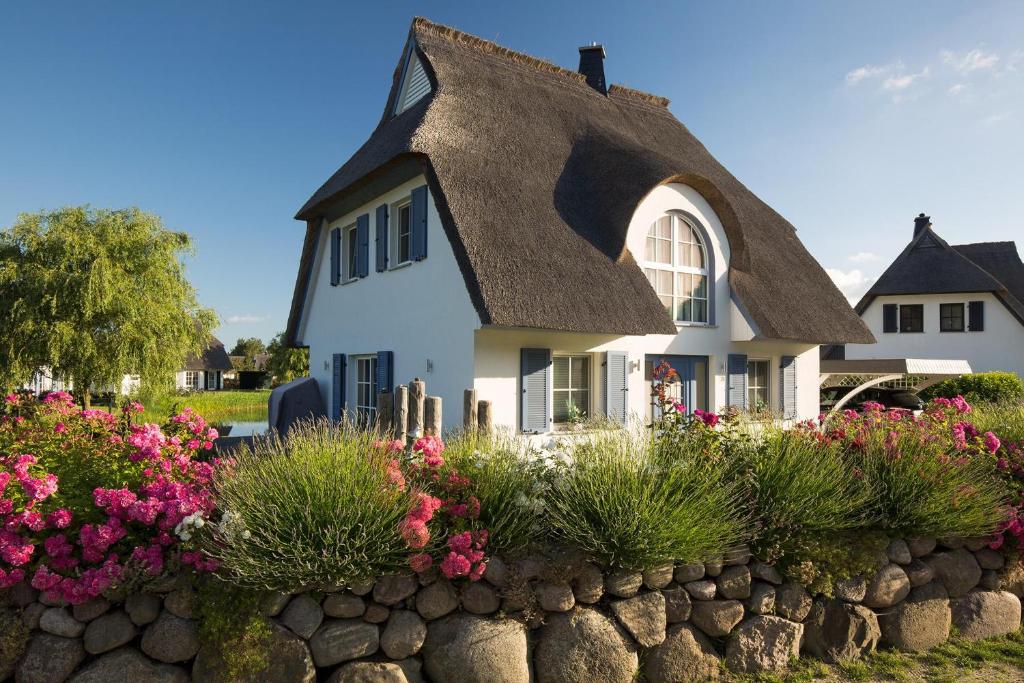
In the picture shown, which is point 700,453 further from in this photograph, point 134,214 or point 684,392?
point 134,214

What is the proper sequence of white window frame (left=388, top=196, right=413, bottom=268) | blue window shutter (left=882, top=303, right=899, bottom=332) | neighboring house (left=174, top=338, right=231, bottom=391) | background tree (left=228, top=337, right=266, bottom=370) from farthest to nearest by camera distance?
background tree (left=228, top=337, right=266, bottom=370) → neighboring house (left=174, top=338, right=231, bottom=391) → blue window shutter (left=882, top=303, right=899, bottom=332) → white window frame (left=388, top=196, right=413, bottom=268)

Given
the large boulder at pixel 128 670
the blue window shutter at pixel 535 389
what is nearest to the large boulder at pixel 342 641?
the large boulder at pixel 128 670

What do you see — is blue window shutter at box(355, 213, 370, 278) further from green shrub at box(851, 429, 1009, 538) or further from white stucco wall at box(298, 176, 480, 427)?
green shrub at box(851, 429, 1009, 538)

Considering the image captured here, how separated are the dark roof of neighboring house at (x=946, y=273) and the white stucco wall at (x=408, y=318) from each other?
22.3 meters

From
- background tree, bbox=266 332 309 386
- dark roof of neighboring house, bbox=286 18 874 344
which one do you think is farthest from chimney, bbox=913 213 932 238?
background tree, bbox=266 332 309 386

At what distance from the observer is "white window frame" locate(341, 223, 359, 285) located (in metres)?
12.4

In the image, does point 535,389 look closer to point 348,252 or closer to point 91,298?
point 348,252

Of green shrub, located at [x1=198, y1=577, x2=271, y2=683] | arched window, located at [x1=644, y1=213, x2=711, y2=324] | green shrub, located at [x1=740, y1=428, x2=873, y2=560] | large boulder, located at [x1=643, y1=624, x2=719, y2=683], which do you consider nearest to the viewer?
green shrub, located at [x1=198, y1=577, x2=271, y2=683]

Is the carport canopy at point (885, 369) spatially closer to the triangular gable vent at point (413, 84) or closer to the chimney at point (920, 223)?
the triangular gable vent at point (413, 84)

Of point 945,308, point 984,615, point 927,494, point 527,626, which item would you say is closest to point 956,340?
point 945,308

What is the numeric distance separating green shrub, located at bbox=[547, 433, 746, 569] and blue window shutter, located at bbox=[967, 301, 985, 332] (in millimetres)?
25058

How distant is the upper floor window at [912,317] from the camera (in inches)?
990

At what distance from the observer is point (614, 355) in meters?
9.77

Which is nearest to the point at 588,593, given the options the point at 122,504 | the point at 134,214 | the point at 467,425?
the point at 467,425
